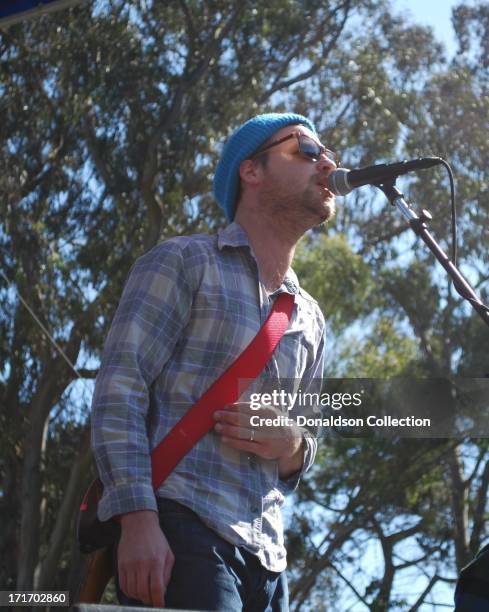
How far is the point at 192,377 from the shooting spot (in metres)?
2.39

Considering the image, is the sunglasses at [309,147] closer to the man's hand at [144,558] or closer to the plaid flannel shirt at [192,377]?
the plaid flannel shirt at [192,377]

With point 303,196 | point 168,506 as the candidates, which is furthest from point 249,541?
point 303,196

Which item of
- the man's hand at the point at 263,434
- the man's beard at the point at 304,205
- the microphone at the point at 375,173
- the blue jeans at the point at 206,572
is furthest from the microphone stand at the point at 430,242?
the blue jeans at the point at 206,572

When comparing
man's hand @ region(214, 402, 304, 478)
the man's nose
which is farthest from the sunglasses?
man's hand @ region(214, 402, 304, 478)

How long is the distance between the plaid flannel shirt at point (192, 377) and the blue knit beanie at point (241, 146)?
39cm

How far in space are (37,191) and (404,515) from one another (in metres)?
5.34

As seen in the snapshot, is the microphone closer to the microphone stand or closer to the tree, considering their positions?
the microphone stand

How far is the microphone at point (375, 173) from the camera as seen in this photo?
2662 millimetres

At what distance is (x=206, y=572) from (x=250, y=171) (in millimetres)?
1208

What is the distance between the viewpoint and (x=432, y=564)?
1195 cm

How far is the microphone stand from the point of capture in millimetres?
2436

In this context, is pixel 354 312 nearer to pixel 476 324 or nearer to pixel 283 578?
pixel 476 324

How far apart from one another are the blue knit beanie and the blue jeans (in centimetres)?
106

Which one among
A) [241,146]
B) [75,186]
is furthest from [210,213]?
[241,146]
